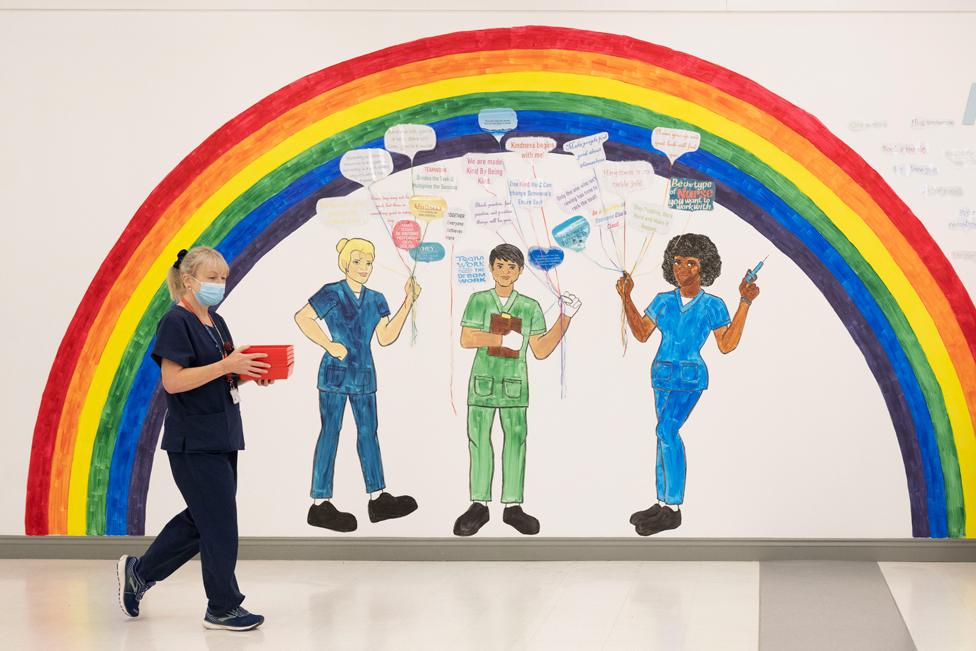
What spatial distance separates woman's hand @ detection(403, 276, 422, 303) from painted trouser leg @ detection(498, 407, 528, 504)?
0.62 metres

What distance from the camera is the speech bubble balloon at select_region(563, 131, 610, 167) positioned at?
4746 millimetres

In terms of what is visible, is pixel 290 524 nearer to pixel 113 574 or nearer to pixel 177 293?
pixel 113 574

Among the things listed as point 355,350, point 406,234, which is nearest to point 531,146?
point 406,234

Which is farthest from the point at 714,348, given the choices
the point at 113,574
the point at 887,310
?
the point at 113,574

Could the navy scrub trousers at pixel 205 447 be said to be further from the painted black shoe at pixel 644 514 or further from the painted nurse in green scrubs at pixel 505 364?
the painted black shoe at pixel 644 514

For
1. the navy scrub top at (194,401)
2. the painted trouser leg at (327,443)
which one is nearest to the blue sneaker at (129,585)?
the navy scrub top at (194,401)

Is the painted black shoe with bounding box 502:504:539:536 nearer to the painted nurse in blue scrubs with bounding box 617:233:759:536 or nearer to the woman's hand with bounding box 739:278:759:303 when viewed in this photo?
the painted nurse in blue scrubs with bounding box 617:233:759:536

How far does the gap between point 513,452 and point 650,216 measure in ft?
3.88

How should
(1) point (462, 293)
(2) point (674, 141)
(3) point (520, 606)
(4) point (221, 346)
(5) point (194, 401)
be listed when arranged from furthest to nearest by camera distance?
1. (1) point (462, 293)
2. (2) point (674, 141)
3. (3) point (520, 606)
4. (4) point (221, 346)
5. (5) point (194, 401)

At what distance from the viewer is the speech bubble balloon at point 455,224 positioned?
4.81m

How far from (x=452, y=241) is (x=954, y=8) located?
2.35 meters

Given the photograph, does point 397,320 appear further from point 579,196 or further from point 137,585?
point 137,585

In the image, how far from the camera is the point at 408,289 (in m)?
4.84

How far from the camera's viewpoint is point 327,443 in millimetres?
4871
